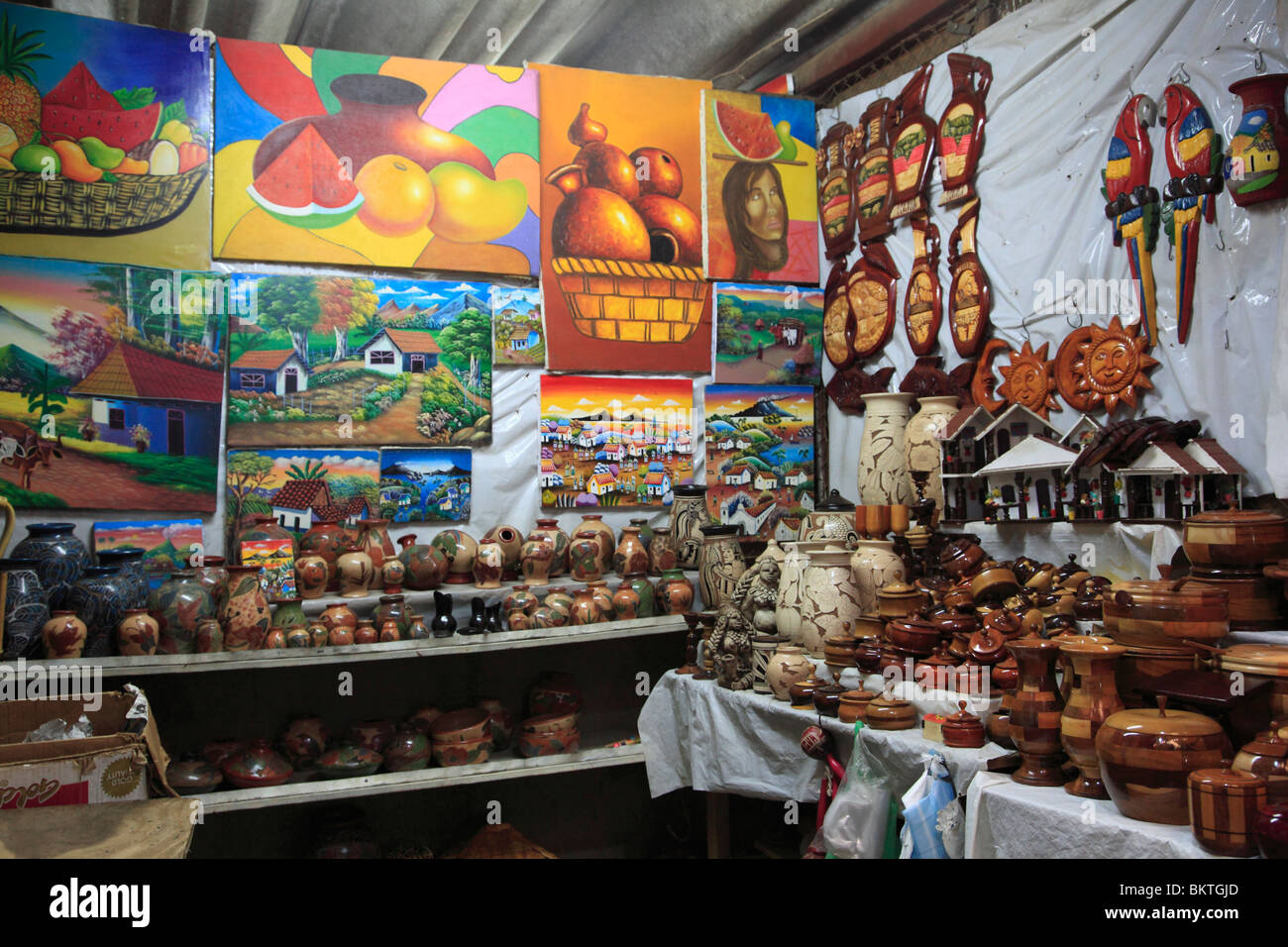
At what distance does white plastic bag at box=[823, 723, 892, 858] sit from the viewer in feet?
7.98

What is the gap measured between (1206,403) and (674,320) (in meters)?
2.45

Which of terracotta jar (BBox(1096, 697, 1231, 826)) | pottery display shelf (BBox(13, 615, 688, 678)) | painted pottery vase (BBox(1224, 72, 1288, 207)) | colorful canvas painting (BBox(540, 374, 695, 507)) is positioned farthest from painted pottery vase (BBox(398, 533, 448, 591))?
painted pottery vase (BBox(1224, 72, 1288, 207))

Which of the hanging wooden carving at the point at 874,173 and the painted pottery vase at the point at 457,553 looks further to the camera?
the hanging wooden carving at the point at 874,173

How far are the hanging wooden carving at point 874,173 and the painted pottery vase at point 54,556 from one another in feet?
12.1

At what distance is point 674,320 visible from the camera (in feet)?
15.1

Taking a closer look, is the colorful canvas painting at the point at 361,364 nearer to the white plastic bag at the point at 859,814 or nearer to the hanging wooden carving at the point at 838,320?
the hanging wooden carving at the point at 838,320

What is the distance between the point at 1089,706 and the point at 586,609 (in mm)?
2144

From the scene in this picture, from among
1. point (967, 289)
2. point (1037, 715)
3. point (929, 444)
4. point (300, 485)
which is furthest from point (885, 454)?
point (300, 485)

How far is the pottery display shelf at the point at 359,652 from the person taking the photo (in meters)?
3.11

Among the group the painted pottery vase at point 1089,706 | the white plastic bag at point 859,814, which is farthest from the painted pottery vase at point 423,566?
the painted pottery vase at point 1089,706

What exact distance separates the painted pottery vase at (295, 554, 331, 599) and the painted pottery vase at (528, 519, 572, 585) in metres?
0.88

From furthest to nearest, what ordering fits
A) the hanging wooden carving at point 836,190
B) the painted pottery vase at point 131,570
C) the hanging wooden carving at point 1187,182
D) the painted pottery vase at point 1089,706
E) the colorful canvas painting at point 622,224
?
the hanging wooden carving at point 836,190 → the colorful canvas painting at point 622,224 → the painted pottery vase at point 131,570 → the hanging wooden carving at point 1187,182 → the painted pottery vase at point 1089,706

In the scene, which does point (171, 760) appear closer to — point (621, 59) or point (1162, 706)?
point (1162, 706)

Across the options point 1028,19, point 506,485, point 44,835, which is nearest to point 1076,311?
point 1028,19
